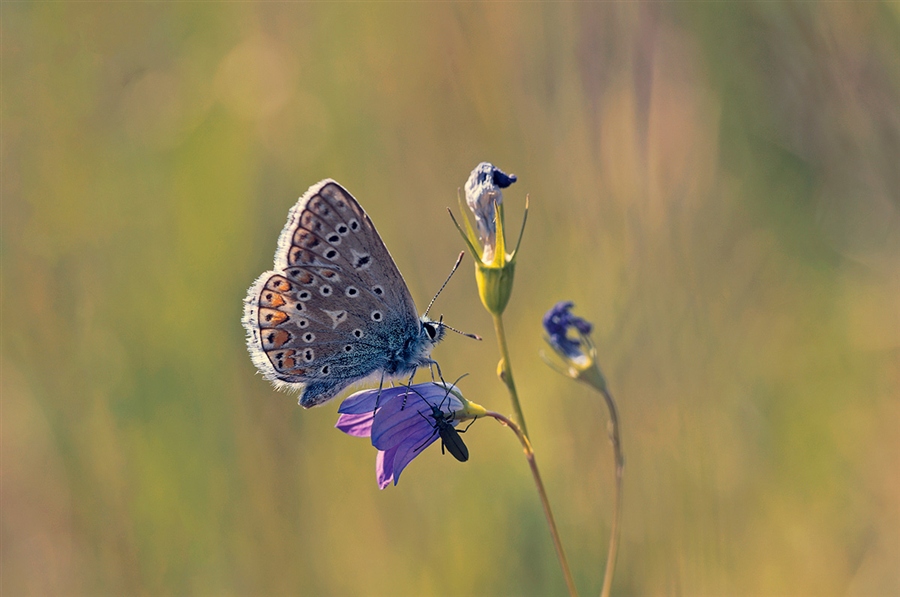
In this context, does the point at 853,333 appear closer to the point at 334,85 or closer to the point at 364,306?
the point at 364,306

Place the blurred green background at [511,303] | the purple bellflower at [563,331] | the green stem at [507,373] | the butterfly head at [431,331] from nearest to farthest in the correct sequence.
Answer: the green stem at [507,373] < the purple bellflower at [563,331] < the butterfly head at [431,331] < the blurred green background at [511,303]

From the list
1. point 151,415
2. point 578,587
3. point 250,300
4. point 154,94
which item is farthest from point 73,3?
point 578,587

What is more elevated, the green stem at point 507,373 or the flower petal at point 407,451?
the green stem at point 507,373

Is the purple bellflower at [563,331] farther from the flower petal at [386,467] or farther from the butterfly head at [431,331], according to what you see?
the flower petal at [386,467]

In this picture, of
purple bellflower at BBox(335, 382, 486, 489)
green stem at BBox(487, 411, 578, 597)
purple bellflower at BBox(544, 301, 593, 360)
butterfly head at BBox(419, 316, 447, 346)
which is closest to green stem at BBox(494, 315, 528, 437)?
green stem at BBox(487, 411, 578, 597)

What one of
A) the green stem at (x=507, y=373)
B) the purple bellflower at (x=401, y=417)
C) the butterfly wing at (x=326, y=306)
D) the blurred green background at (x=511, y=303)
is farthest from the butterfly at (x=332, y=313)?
the blurred green background at (x=511, y=303)

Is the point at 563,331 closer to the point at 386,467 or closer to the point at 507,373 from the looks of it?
the point at 507,373
